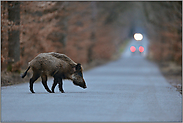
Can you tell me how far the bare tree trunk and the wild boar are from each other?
773 centimetres

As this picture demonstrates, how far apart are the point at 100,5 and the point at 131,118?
46.6m

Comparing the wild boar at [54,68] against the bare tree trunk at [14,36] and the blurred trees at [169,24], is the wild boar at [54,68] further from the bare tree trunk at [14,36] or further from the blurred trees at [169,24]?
the blurred trees at [169,24]

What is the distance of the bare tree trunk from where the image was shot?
2109 centimetres

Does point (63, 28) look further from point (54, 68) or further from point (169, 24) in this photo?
point (54, 68)

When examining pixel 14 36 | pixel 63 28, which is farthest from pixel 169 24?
pixel 14 36

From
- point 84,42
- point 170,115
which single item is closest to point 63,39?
point 84,42

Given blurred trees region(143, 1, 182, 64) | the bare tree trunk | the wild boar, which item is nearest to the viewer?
the wild boar

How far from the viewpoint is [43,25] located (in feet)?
80.0

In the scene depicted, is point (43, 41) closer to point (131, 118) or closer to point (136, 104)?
point (136, 104)

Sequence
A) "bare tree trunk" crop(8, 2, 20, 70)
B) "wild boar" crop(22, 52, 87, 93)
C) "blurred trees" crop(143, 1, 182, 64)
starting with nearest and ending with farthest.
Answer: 1. "wild boar" crop(22, 52, 87, 93)
2. "bare tree trunk" crop(8, 2, 20, 70)
3. "blurred trees" crop(143, 1, 182, 64)

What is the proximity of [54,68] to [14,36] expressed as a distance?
8.75 metres

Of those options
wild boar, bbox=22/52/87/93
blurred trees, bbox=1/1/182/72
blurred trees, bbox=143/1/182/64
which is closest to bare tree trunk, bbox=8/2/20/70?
blurred trees, bbox=1/1/182/72

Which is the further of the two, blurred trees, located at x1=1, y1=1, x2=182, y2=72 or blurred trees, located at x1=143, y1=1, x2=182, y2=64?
blurred trees, located at x1=143, y1=1, x2=182, y2=64

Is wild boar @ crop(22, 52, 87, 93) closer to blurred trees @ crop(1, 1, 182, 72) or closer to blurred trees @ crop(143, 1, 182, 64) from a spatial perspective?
blurred trees @ crop(1, 1, 182, 72)
